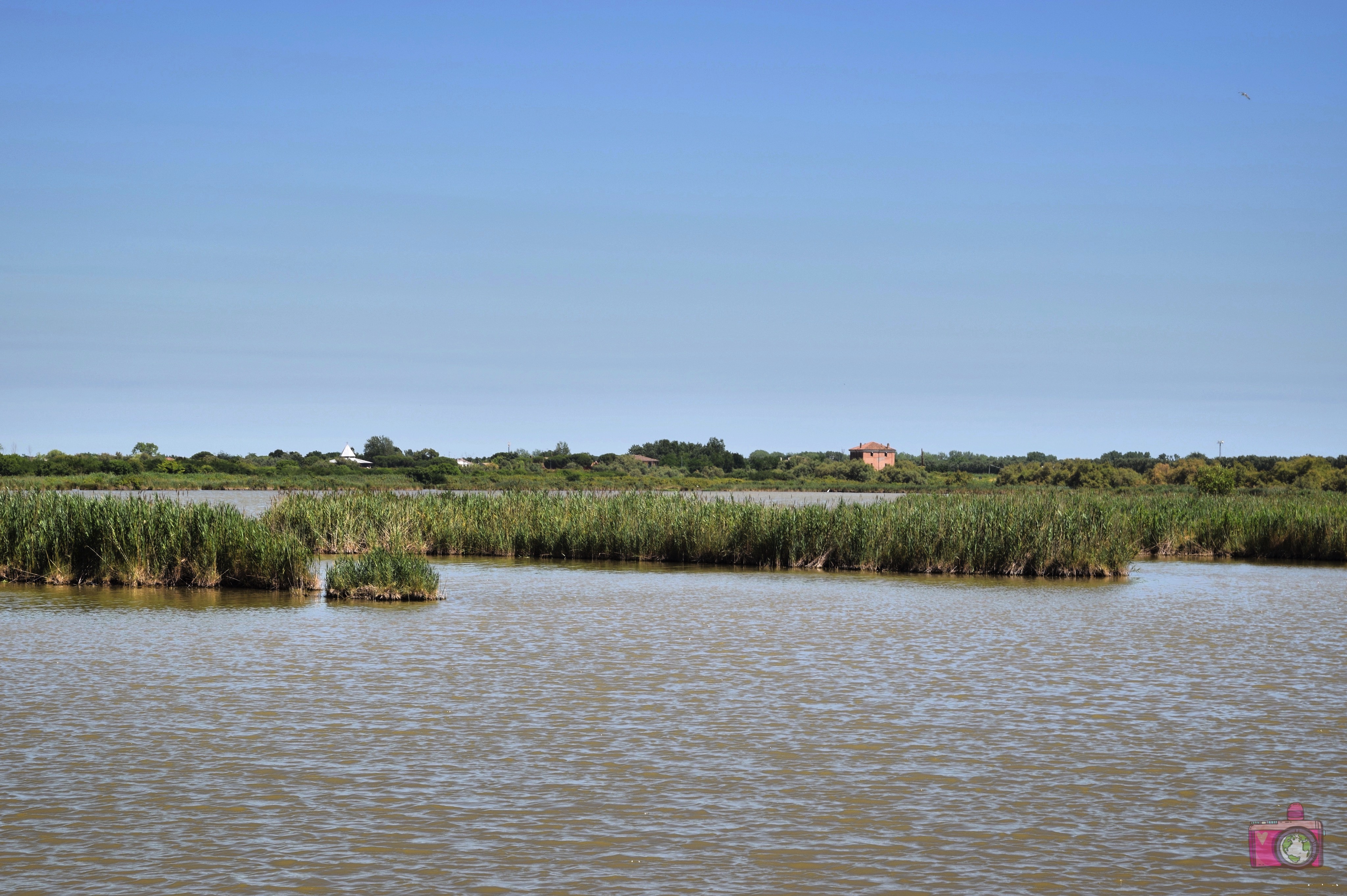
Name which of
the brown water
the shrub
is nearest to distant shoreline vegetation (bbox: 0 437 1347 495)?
the shrub

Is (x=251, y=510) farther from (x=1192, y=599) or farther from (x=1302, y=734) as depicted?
(x=1302, y=734)

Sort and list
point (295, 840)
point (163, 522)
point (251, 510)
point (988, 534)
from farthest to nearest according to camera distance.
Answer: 1. point (251, 510)
2. point (988, 534)
3. point (163, 522)
4. point (295, 840)

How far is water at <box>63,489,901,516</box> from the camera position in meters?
30.8

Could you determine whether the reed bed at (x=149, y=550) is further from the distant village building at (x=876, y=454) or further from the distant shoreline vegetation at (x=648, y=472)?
the distant village building at (x=876, y=454)

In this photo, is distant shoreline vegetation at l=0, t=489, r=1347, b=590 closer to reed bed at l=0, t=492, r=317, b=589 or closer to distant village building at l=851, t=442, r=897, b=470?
reed bed at l=0, t=492, r=317, b=589

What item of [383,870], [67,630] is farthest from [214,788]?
[67,630]

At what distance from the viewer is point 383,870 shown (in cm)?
547

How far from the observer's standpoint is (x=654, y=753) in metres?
7.80

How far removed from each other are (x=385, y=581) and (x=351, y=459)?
9547cm

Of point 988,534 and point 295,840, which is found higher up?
point 988,534

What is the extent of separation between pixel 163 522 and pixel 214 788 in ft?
41.7

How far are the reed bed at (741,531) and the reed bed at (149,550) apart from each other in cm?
556

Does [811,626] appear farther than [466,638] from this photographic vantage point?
Yes

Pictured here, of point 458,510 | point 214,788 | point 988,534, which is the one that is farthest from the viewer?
point 458,510
